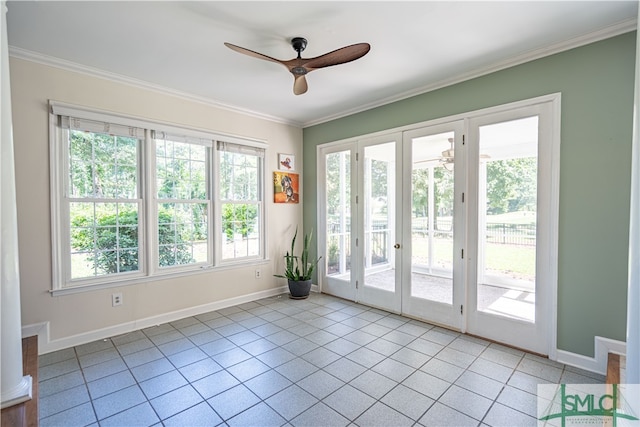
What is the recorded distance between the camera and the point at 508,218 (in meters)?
2.85

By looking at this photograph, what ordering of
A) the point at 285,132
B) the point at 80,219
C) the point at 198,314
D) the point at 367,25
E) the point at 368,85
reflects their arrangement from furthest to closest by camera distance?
the point at 285,132
the point at 198,314
the point at 368,85
the point at 80,219
the point at 367,25

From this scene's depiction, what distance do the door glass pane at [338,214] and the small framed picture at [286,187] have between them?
22.3 inches

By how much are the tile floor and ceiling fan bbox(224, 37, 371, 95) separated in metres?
2.42

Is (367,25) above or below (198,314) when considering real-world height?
above

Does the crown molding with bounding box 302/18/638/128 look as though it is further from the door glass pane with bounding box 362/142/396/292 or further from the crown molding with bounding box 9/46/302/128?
the crown molding with bounding box 9/46/302/128

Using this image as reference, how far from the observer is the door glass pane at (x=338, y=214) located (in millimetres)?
4363

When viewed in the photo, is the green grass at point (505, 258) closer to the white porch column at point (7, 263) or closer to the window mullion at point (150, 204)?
the window mullion at point (150, 204)

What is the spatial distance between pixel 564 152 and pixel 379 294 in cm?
249

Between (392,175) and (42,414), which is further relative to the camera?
(392,175)

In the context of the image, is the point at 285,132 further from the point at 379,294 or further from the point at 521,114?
the point at 521,114

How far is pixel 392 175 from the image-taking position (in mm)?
3828

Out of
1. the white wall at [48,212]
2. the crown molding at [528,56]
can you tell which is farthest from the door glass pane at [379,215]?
the white wall at [48,212]

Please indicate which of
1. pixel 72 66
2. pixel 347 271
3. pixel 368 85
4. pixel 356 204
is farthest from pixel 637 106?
pixel 72 66

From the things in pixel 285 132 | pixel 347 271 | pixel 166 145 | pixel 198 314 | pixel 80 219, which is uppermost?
pixel 285 132
